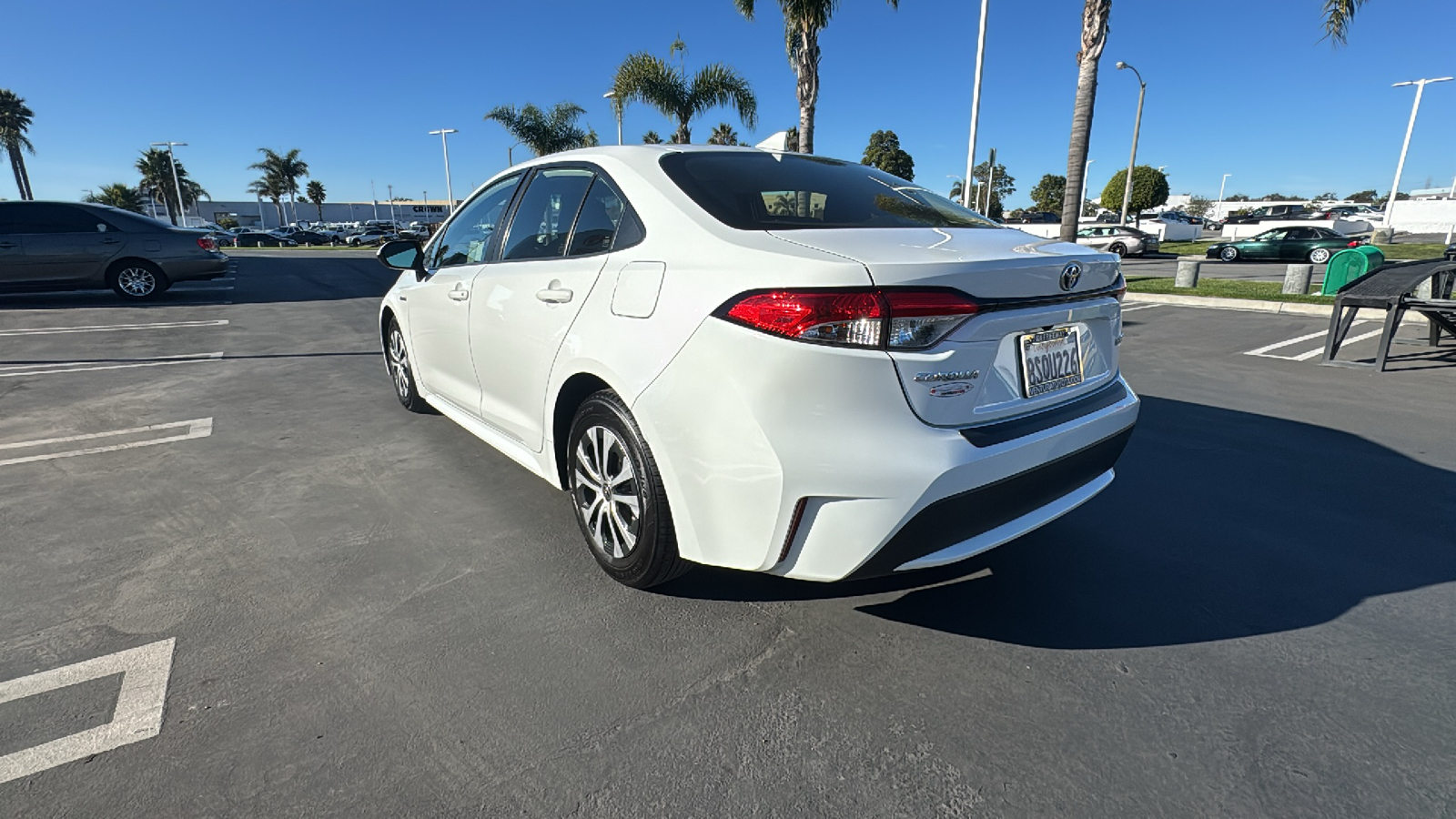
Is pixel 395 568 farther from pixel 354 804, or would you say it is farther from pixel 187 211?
pixel 187 211

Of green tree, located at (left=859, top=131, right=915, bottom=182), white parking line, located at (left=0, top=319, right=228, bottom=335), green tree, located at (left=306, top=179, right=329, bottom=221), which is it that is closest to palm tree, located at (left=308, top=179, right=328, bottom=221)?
green tree, located at (left=306, top=179, right=329, bottom=221)

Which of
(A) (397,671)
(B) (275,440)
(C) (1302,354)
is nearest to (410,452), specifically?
(B) (275,440)

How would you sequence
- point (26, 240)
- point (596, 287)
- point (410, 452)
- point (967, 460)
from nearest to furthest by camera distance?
point (967, 460) → point (596, 287) → point (410, 452) → point (26, 240)

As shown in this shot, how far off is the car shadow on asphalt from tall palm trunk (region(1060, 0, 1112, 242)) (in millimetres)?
9974

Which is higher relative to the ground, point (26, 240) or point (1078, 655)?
point (26, 240)

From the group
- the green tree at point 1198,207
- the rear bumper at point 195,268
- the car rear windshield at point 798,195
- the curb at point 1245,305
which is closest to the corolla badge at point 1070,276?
the car rear windshield at point 798,195

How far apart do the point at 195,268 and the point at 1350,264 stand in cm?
1757

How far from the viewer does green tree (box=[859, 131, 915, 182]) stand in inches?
2474

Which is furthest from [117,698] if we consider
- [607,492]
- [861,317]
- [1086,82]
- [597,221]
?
[1086,82]

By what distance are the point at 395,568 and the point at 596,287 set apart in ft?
4.50

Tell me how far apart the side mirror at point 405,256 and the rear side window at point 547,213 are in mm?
1170

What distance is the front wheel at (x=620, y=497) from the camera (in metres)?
2.27

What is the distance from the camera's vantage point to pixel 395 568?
273 cm

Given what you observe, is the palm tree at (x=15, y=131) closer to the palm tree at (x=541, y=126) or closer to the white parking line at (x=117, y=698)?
the palm tree at (x=541, y=126)
